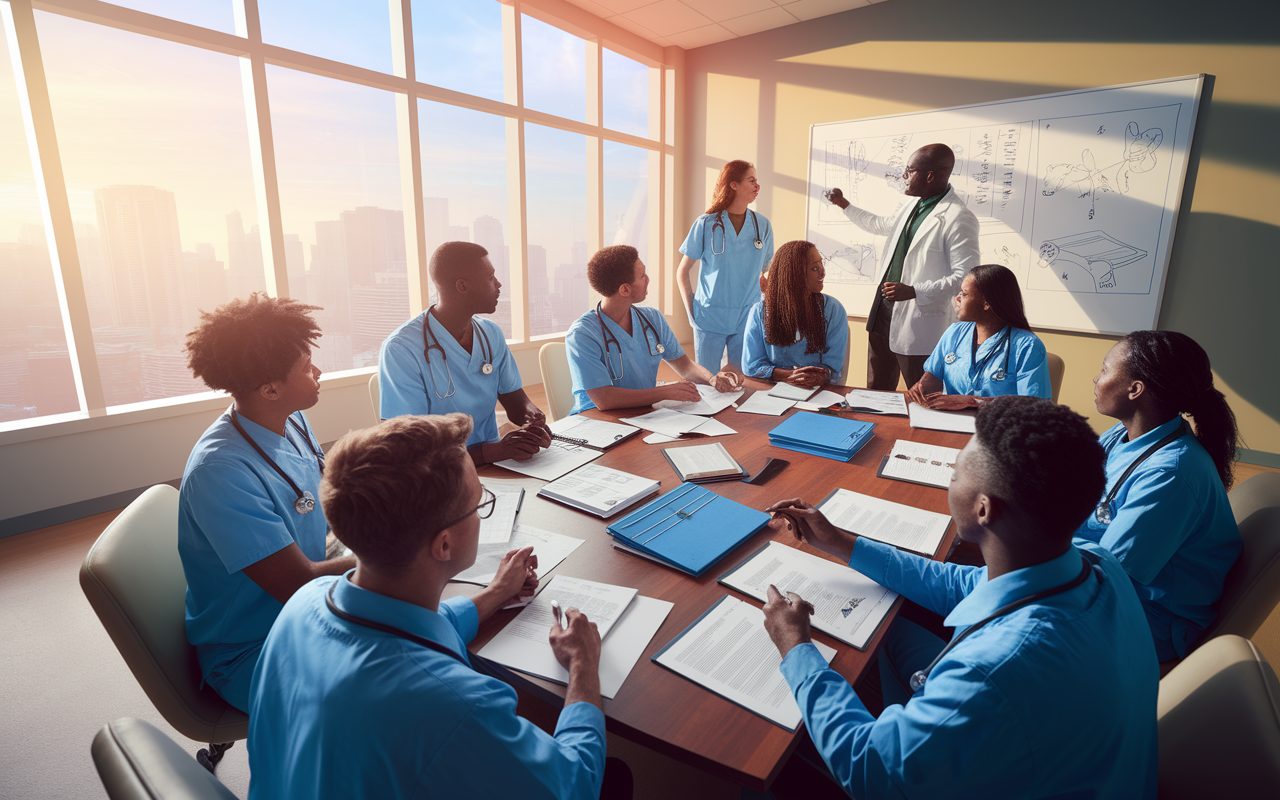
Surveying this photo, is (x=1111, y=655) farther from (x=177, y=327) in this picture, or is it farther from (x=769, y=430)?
(x=177, y=327)

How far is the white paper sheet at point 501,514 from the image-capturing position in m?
1.33

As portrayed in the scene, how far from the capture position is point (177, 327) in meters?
3.42

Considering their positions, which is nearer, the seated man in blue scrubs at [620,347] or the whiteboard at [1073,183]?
the seated man in blue scrubs at [620,347]

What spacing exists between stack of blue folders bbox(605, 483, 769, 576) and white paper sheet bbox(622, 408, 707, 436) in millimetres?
536

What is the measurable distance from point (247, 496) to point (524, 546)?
55cm

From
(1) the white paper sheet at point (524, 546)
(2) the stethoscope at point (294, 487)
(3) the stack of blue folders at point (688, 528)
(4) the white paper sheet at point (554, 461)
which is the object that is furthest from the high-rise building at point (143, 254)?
(3) the stack of blue folders at point (688, 528)

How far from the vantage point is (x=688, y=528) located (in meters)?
1.34

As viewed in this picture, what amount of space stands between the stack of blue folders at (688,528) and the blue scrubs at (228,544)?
0.71m

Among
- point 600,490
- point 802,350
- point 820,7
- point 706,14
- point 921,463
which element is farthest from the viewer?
point 706,14

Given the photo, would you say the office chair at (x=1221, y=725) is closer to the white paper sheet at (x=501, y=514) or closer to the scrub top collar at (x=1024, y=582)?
the scrub top collar at (x=1024, y=582)

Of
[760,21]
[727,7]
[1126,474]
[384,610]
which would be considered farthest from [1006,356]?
[760,21]

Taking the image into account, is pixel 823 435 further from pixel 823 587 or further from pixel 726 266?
pixel 726 266

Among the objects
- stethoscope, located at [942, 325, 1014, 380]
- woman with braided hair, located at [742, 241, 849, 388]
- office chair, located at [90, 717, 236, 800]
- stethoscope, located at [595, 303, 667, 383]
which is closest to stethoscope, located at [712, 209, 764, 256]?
woman with braided hair, located at [742, 241, 849, 388]

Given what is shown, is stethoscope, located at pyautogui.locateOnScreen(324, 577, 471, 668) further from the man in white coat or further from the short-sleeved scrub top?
the short-sleeved scrub top
